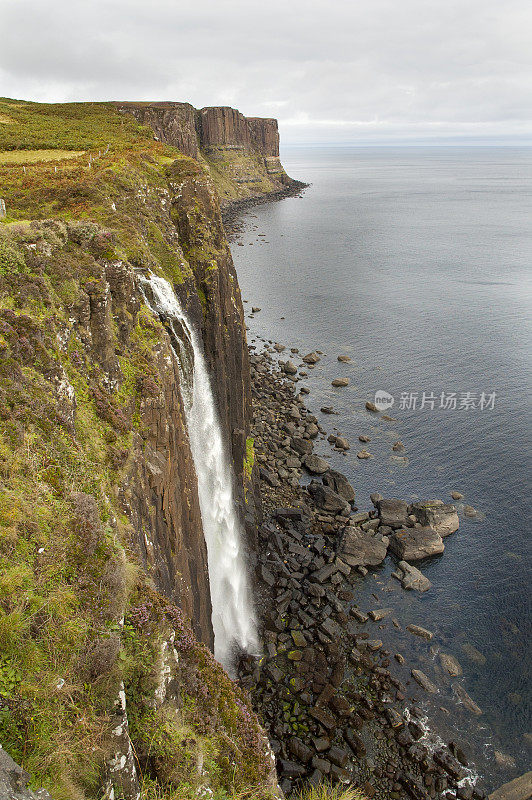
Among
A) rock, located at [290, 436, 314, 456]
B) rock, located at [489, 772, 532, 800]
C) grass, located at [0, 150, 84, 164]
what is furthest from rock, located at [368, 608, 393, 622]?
grass, located at [0, 150, 84, 164]

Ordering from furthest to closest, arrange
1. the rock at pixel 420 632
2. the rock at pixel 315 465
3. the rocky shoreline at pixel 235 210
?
the rocky shoreline at pixel 235 210 < the rock at pixel 315 465 < the rock at pixel 420 632

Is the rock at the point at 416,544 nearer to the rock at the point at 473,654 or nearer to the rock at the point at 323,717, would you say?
the rock at the point at 473,654

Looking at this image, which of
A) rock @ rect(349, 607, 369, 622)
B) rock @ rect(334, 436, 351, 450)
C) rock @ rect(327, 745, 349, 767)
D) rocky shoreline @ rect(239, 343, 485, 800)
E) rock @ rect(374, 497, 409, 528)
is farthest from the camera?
rock @ rect(334, 436, 351, 450)

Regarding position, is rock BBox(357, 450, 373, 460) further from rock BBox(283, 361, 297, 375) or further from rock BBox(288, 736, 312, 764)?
rock BBox(288, 736, 312, 764)

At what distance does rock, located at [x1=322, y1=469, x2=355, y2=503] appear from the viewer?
4278 cm

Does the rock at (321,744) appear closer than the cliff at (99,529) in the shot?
No

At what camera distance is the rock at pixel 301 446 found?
48141mm

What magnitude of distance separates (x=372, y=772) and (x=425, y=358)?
52811mm

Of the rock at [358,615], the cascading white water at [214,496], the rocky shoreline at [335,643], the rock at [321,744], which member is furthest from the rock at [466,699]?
the cascading white water at [214,496]

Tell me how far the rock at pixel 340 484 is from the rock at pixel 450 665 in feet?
48.7

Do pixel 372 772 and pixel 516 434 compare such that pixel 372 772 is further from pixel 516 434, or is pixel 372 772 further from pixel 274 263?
pixel 274 263

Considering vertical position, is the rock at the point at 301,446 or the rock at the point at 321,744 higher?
the rock at the point at 301,446

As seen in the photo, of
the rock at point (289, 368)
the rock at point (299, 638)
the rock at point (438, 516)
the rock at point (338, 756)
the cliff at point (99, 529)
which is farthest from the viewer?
the rock at point (289, 368)

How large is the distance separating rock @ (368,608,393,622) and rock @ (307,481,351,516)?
30.5 ft
